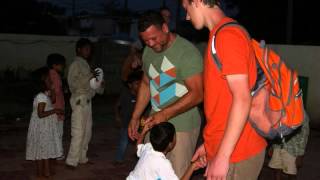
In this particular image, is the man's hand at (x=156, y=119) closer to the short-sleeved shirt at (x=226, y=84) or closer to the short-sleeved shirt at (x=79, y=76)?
the short-sleeved shirt at (x=226, y=84)

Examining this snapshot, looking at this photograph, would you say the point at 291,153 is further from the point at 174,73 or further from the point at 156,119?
the point at 156,119

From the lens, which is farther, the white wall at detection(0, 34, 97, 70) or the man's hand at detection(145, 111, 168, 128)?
the white wall at detection(0, 34, 97, 70)

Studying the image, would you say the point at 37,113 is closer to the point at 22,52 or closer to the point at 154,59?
the point at 154,59

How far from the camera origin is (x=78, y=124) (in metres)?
6.93

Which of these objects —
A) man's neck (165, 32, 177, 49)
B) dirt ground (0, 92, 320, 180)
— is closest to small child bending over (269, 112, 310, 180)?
dirt ground (0, 92, 320, 180)

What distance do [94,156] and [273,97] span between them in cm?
584

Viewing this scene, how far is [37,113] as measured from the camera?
6316mm

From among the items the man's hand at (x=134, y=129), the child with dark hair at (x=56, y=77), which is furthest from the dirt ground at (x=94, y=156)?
the man's hand at (x=134, y=129)

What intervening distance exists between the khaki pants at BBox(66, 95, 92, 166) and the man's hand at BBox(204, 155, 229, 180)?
4569 mm

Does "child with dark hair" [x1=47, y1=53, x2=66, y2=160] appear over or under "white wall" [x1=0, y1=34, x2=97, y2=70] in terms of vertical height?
over

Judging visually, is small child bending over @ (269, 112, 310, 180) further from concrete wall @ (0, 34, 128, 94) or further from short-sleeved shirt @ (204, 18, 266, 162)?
concrete wall @ (0, 34, 128, 94)

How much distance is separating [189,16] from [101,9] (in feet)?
105

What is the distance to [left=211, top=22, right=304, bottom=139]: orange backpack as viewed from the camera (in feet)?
8.20

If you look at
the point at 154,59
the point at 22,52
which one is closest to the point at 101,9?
the point at 22,52
